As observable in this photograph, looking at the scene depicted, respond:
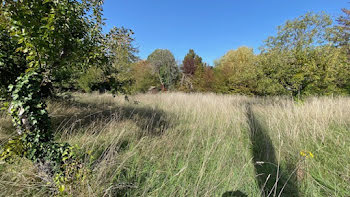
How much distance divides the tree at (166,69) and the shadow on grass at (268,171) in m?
19.8

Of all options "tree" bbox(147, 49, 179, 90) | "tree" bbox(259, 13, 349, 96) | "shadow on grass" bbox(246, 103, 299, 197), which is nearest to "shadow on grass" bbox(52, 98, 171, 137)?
"shadow on grass" bbox(246, 103, 299, 197)

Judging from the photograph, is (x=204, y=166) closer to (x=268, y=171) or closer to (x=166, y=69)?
(x=268, y=171)

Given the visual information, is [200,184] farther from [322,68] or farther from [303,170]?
[322,68]

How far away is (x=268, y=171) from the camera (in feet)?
6.15

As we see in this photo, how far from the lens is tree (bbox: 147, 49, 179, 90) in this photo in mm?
22578

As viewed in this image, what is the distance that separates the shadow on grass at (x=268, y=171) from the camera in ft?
4.98

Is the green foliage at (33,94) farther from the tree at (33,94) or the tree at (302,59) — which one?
the tree at (302,59)

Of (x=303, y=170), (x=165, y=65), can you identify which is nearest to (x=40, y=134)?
(x=303, y=170)

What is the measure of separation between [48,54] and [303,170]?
349 cm

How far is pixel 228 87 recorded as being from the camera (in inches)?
466

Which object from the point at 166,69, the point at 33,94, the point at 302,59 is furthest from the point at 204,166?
the point at 166,69

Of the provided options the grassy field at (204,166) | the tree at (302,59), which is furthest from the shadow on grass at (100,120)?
the tree at (302,59)

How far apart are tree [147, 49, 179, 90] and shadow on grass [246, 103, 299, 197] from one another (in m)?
19.8

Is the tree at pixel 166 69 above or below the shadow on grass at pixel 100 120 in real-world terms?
above
